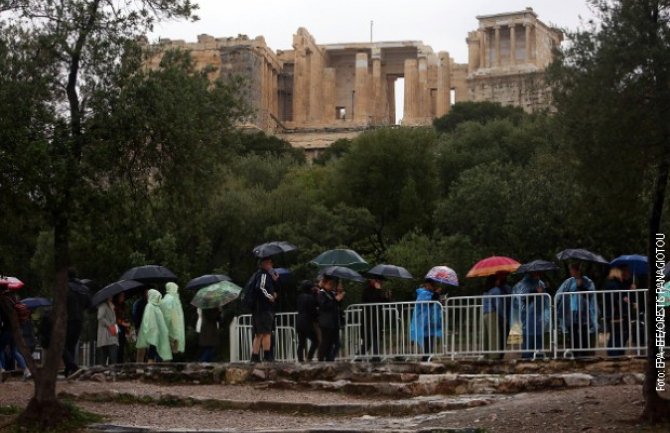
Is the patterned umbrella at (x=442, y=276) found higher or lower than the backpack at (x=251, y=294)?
higher

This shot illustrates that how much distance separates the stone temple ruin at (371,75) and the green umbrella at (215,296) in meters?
65.6

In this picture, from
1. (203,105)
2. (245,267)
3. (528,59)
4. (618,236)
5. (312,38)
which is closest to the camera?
(203,105)

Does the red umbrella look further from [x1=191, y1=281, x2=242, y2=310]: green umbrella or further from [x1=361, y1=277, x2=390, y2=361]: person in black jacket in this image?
[x1=191, y1=281, x2=242, y2=310]: green umbrella

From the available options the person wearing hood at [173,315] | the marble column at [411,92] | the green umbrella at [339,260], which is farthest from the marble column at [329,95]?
the person wearing hood at [173,315]

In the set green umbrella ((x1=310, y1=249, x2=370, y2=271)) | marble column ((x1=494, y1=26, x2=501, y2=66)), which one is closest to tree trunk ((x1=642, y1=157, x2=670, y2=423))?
green umbrella ((x1=310, y1=249, x2=370, y2=271))

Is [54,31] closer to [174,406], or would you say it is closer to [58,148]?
[58,148]

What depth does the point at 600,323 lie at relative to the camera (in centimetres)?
1730

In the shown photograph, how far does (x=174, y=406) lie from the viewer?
Answer: 645 inches

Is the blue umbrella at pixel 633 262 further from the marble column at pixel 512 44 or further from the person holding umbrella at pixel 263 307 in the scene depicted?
the marble column at pixel 512 44

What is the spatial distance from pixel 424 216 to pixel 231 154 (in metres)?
28.4

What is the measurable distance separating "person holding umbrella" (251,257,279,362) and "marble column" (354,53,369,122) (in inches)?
2930

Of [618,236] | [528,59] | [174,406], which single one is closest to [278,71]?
[528,59]

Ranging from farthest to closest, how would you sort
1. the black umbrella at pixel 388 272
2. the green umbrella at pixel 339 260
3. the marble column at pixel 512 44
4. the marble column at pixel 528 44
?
the marble column at pixel 512 44 → the marble column at pixel 528 44 → the green umbrella at pixel 339 260 → the black umbrella at pixel 388 272

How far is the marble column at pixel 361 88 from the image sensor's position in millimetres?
93875
